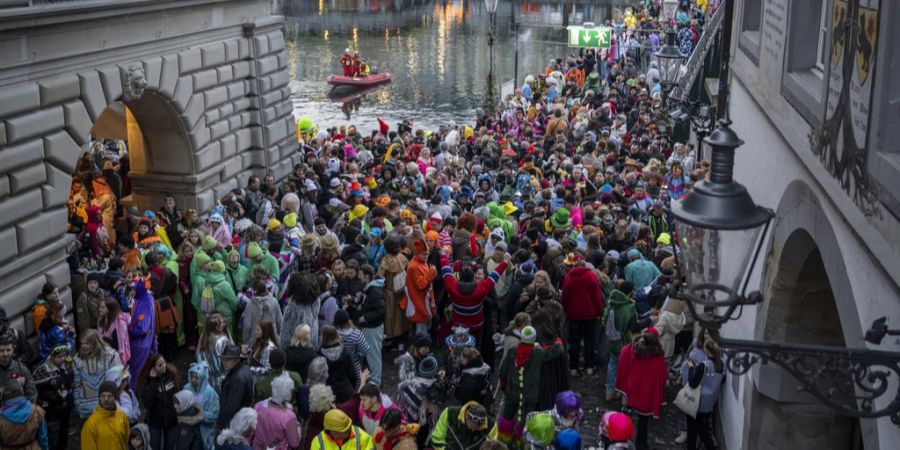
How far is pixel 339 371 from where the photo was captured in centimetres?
1043

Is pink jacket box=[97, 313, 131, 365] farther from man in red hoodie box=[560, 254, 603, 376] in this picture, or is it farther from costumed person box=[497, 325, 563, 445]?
man in red hoodie box=[560, 254, 603, 376]

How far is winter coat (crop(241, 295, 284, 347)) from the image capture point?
11.8 m

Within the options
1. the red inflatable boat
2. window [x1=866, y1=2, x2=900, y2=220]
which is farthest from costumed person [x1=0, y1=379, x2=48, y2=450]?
the red inflatable boat

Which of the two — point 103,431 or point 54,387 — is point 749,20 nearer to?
point 103,431

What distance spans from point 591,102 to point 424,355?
64.8 ft

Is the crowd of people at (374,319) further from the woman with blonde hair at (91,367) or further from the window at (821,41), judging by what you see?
the window at (821,41)

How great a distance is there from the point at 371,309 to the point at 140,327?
2744 mm

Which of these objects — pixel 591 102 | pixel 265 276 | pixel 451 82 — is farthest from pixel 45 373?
pixel 451 82

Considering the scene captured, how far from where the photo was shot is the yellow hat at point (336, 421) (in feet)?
26.3

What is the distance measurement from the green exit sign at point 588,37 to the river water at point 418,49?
7.36 meters

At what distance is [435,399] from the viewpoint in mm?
9648

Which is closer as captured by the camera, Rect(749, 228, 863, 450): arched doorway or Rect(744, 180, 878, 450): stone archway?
Rect(744, 180, 878, 450): stone archway

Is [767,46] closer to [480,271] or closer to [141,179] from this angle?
[480,271]

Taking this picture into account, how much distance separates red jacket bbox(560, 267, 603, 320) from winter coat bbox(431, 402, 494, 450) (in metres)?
4.06
